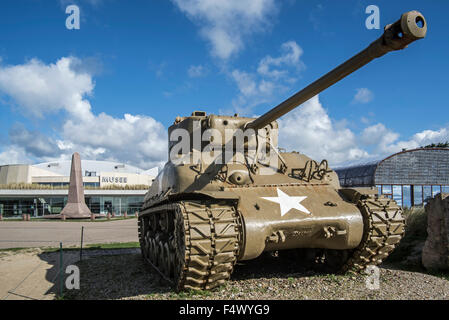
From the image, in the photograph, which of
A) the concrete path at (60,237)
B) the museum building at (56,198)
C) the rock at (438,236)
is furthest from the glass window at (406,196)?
the museum building at (56,198)

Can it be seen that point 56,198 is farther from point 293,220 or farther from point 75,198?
point 293,220

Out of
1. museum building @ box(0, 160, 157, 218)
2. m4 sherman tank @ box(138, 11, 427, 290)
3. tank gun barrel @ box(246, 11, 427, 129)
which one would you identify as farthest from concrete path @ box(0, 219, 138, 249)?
museum building @ box(0, 160, 157, 218)

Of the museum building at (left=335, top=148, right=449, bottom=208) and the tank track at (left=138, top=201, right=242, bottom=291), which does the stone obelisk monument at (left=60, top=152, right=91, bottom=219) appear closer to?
the museum building at (left=335, top=148, right=449, bottom=208)

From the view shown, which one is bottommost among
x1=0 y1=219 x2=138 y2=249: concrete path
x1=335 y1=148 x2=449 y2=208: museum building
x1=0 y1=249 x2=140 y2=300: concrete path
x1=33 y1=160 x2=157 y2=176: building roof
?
x1=0 y1=219 x2=138 y2=249: concrete path

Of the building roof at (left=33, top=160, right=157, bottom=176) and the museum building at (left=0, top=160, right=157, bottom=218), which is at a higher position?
the building roof at (left=33, top=160, right=157, bottom=176)

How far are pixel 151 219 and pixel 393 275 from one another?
6246mm

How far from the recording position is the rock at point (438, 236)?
8.73 meters

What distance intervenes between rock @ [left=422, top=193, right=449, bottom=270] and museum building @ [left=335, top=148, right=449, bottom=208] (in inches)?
527

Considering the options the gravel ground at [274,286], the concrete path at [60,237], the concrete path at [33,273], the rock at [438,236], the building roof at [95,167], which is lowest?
the concrete path at [60,237]

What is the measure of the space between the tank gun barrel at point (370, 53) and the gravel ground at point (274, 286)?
10.8ft

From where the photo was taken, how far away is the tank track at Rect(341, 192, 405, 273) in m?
7.20

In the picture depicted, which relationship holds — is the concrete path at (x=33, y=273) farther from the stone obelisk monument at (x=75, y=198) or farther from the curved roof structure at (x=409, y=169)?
the stone obelisk monument at (x=75, y=198)

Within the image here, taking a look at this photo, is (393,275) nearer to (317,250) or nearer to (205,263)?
(317,250)
